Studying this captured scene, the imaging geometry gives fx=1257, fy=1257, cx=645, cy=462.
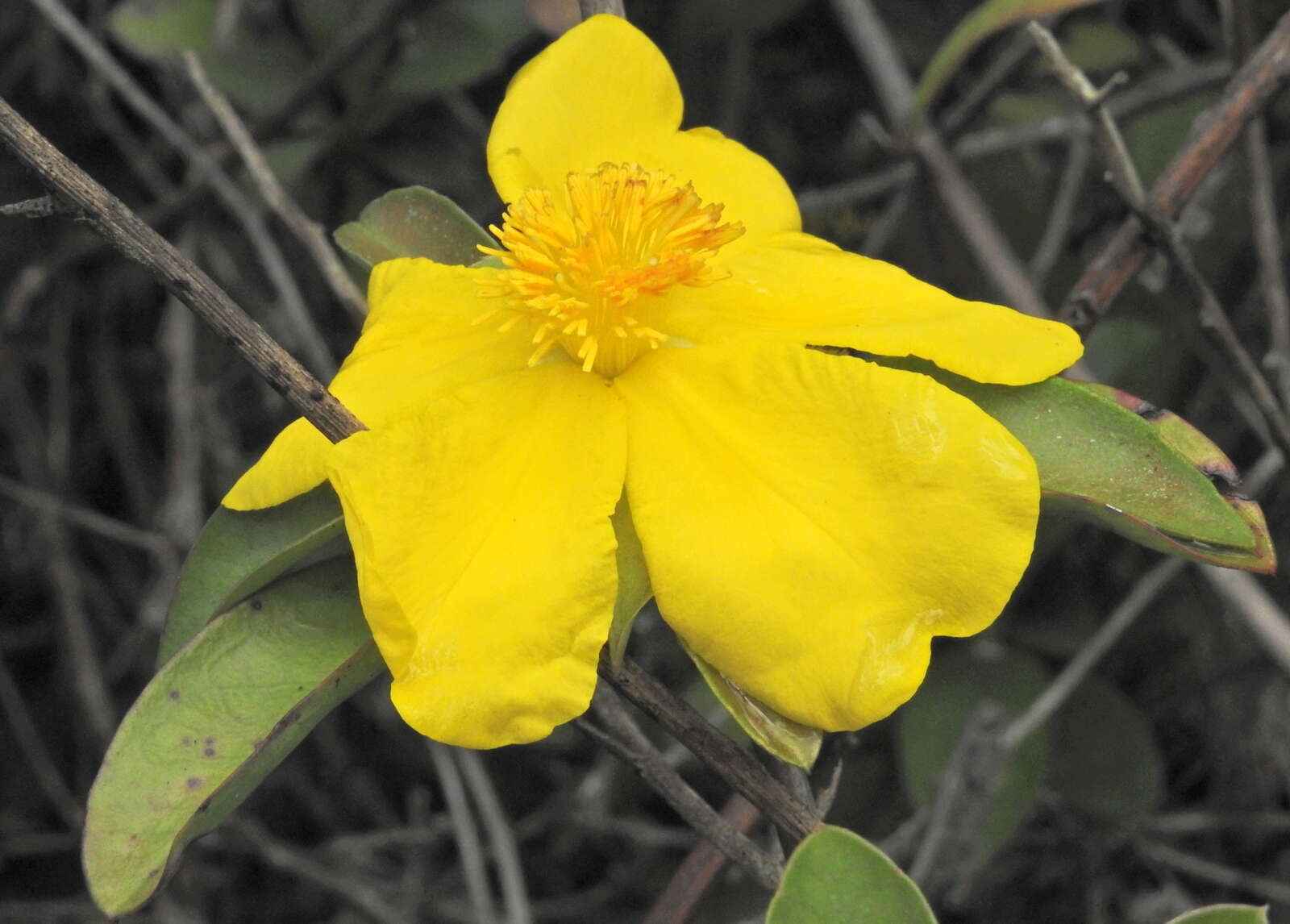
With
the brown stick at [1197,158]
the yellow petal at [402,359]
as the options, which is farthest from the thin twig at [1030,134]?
the yellow petal at [402,359]

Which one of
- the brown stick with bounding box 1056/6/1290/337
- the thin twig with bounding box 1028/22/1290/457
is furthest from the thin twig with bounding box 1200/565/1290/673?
the brown stick with bounding box 1056/6/1290/337

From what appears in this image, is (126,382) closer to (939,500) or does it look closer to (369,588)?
(369,588)

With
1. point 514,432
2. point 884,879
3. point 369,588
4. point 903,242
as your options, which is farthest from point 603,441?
point 903,242

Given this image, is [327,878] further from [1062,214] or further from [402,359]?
[1062,214]

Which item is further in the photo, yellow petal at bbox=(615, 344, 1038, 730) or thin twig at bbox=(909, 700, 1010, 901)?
Result: thin twig at bbox=(909, 700, 1010, 901)

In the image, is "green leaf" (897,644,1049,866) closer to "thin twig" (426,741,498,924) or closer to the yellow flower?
"thin twig" (426,741,498,924)

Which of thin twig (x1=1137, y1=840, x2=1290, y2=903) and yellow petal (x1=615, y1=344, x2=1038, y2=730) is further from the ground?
yellow petal (x1=615, y1=344, x2=1038, y2=730)
